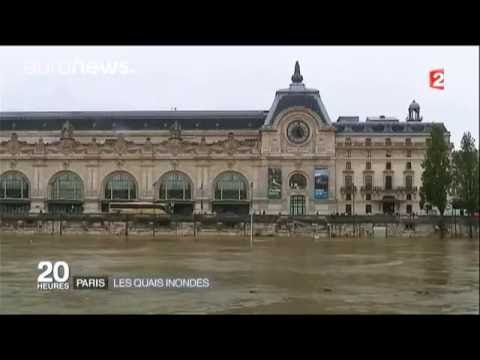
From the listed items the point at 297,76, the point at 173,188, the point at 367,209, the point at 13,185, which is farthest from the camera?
the point at 367,209

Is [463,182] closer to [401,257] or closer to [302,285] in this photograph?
[302,285]

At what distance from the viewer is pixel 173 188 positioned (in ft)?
30.2

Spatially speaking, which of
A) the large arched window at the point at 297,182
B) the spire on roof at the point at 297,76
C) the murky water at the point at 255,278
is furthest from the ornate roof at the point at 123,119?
the murky water at the point at 255,278

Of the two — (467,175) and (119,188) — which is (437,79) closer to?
(467,175)

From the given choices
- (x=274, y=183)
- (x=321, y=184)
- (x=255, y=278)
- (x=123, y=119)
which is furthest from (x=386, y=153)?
(x=123, y=119)

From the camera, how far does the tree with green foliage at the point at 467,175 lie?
6383mm

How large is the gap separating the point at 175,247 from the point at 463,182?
577 centimetres

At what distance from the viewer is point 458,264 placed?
7238mm

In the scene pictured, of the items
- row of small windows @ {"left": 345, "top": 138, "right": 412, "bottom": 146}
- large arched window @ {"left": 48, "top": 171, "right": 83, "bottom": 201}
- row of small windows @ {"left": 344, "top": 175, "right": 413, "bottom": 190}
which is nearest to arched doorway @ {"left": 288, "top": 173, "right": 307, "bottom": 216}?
row of small windows @ {"left": 344, "top": 175, "right": 413, "bottom": 190}

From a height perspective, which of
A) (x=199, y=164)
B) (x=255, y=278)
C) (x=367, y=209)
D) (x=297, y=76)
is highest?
(x=297, y=76)

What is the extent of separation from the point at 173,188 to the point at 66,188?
151 cm

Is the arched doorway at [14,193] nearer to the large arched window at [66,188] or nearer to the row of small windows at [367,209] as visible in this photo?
the large arched window at [66,188]
